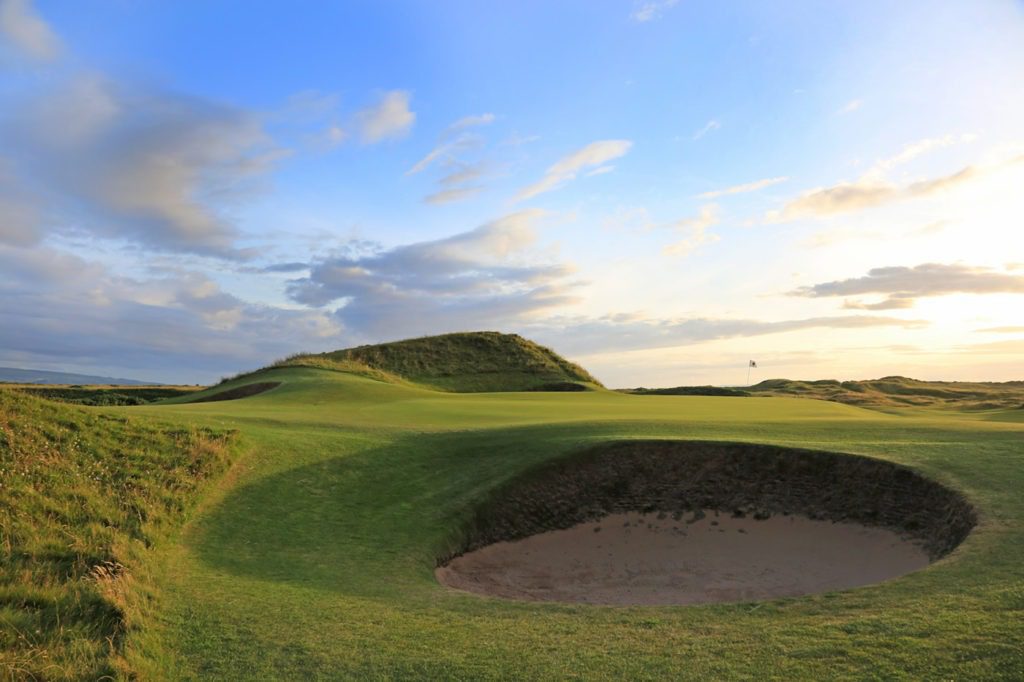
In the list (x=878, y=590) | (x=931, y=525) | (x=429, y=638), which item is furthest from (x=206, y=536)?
(x=931, y=525)

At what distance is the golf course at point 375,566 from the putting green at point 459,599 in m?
0.05

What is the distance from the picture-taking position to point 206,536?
1344 cm

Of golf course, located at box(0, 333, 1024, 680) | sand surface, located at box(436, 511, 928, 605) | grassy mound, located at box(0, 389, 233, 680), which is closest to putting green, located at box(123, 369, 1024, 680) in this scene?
golf course, located at box(0, 333, 1024, 680)

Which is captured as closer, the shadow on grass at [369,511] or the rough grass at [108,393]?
the shadow on grass at [369,511]

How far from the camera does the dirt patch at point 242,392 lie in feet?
139

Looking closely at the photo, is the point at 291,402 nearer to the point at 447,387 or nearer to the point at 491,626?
the point at 447,387

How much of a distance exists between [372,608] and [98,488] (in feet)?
26.8

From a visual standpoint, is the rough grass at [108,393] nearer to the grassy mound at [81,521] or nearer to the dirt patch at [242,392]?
the dirt patch at [242,392]

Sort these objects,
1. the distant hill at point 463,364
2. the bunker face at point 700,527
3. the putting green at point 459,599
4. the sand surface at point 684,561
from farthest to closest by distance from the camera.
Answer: the distant hill at point 463,364
the bunker face at point 700,527
the sand surface at point 684,561
the putting green at point 459,599

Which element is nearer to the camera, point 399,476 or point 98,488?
point 98,488

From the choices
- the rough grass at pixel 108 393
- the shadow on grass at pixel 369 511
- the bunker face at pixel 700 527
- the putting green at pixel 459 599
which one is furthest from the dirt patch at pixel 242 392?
the bunker face at pixel 700 527

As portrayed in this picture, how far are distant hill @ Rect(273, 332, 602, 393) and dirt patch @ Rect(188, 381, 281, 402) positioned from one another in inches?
322

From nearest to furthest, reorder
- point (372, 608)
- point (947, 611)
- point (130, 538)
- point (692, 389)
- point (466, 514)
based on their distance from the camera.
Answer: point (947, 611) → point (372, 608) → point (130, 538) → point (466, 514) → point (692, 389)

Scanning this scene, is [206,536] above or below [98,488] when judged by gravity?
below
